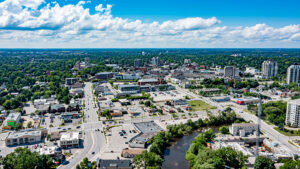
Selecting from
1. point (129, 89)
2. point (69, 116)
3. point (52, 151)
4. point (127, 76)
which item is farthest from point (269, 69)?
point (52, 151)

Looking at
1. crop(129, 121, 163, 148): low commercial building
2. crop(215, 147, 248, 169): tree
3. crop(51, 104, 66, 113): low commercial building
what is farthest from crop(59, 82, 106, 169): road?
crop(215, 147, 248, 169): tree

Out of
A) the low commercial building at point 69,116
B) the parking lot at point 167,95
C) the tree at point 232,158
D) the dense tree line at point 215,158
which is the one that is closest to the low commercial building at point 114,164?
the dense tree line at point 215,158

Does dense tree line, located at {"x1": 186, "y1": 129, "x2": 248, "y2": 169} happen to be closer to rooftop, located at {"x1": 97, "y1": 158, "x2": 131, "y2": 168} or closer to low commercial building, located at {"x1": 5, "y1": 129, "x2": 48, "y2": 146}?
rooftop, located at {"x1": 97, "y1": 158, "x2": 131, "y2": 168}

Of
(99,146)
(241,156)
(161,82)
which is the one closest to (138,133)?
(99,146)

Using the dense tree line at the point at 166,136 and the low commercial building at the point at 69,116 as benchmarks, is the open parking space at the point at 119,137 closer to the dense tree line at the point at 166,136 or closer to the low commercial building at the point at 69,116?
the dense tree line at the point at 166,136

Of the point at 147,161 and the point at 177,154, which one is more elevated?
the point at 147,161

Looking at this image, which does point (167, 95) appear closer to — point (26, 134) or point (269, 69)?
point (26, 134)
